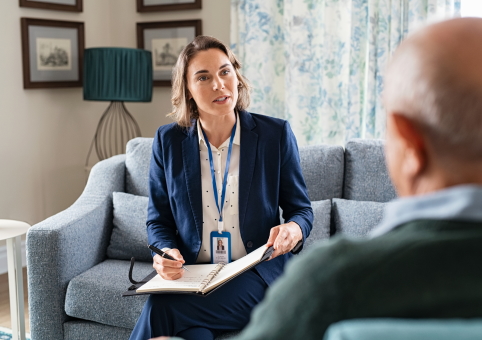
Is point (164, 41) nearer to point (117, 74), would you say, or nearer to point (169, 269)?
point (117, 74)

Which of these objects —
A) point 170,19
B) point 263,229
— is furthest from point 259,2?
point 263,229

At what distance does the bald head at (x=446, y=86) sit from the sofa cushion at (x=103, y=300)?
177cm

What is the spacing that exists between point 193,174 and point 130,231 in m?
0.69

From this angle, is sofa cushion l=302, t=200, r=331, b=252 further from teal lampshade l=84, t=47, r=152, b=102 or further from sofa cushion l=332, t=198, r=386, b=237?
teal lampshade l=84, t=47, r=152, b=102

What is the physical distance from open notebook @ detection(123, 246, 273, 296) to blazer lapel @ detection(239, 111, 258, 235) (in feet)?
0.79

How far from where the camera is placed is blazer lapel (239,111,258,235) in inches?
80.7

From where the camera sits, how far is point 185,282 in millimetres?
1798

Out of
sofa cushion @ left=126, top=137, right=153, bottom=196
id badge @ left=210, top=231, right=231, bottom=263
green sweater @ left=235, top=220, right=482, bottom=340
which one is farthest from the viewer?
sofa cushion @ left=126, top=137, right=153, bottom=196

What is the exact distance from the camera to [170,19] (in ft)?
13.5

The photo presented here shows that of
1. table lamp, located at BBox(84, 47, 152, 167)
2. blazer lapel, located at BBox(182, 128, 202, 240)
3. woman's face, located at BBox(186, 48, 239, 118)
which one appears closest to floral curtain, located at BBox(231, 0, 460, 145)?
table lamp, located at BBox(84, 47, 152, 167)

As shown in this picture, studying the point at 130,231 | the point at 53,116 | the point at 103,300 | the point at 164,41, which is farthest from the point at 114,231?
the point at 164,41

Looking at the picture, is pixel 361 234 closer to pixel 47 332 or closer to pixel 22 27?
pixel 47 332

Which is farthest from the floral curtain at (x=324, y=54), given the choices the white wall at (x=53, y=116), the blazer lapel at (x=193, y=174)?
the blazer lapel at (x=193, y=174)

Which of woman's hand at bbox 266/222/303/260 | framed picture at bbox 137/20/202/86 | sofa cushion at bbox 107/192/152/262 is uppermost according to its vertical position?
framed picture at bbox 137/20/202/86
